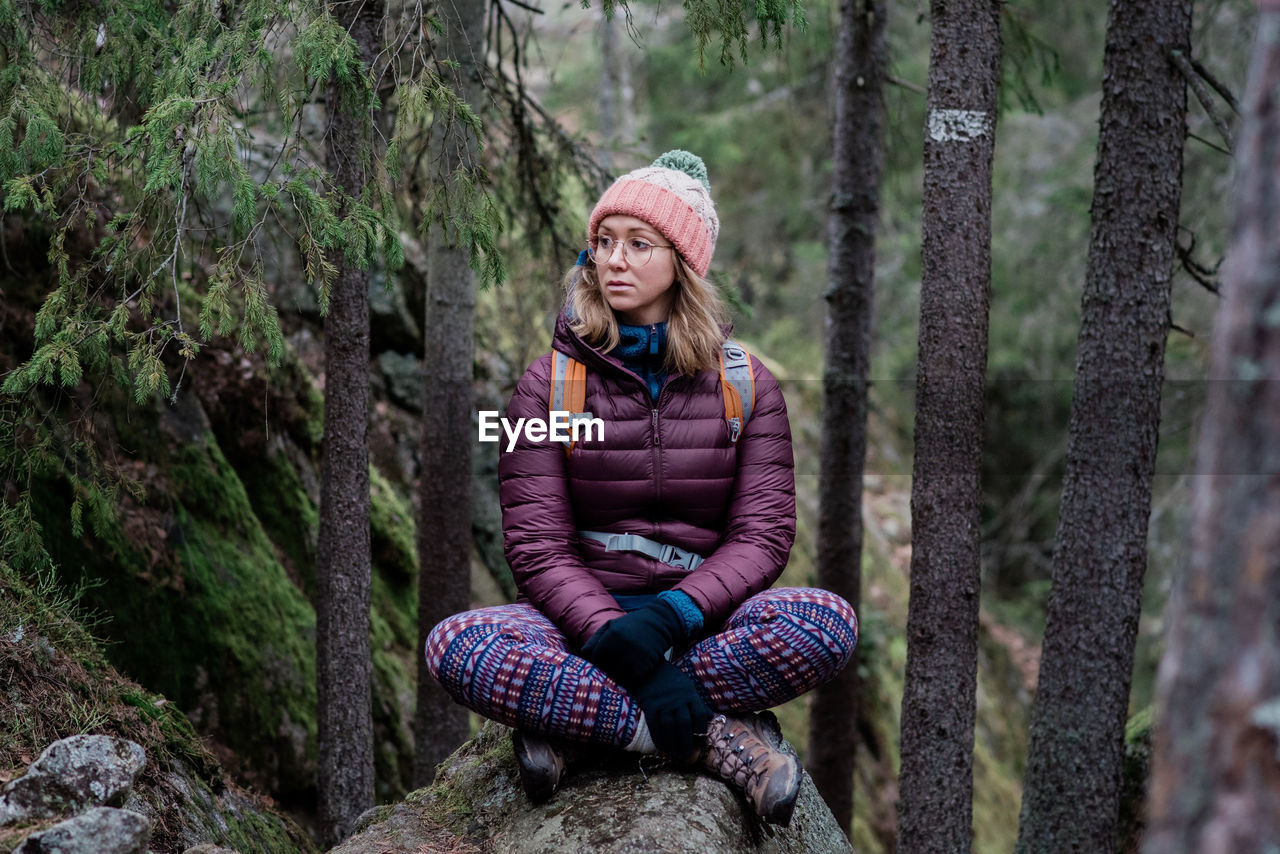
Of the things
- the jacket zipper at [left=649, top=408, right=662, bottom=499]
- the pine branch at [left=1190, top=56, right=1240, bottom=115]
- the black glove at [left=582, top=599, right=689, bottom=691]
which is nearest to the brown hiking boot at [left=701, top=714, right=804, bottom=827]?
the black glove at [left=582, top=599, right=689, bottom=691]

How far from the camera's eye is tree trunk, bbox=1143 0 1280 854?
1.73 m

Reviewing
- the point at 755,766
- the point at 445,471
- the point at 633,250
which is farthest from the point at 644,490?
the point at 445,471

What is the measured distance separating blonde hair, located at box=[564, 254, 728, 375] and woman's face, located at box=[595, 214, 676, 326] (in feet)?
0.19

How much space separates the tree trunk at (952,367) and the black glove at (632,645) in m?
1.59

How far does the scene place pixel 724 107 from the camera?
16.0m

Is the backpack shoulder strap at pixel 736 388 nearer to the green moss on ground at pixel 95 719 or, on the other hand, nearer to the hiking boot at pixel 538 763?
the hiking boot at pixel 538 763

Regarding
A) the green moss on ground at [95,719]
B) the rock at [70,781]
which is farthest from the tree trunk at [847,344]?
the rock at [70,781]

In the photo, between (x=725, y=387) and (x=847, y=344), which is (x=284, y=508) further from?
(x=847, y=344)

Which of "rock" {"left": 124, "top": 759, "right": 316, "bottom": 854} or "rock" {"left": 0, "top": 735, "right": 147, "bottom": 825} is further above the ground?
"rock" {"left": 0, "top": 735, "right": 147, "bottom": 825}

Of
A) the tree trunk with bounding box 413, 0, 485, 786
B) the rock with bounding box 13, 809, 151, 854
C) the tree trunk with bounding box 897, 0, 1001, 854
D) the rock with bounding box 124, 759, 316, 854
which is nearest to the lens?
the rock with bounding box 13, 809, 151, 854

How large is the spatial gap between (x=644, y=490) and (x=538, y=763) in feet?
3.27

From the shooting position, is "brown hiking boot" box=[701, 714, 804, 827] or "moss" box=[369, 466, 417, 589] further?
"moss" box=[369, 466, 417, 589]

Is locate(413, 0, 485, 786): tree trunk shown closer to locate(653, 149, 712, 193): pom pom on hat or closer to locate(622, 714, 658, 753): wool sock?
locate(653, 149, 712, 193): pom pom on hat

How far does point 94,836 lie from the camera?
2693 mm
